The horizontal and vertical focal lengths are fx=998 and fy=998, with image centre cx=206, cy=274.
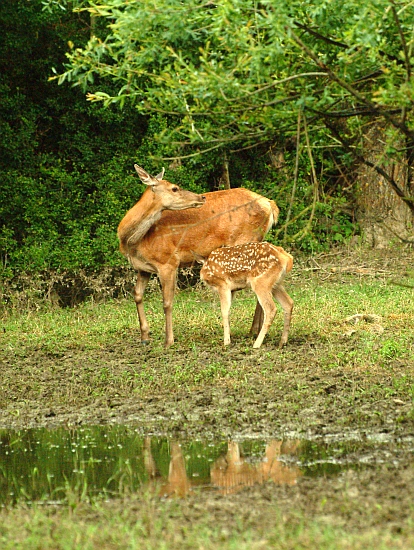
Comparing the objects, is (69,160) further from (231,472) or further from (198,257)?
(231,472)

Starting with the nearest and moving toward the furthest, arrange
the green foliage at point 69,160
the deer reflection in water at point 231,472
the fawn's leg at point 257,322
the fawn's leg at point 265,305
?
the deer reflection in water at point 231,472, the fawn's leg at point 265,305, the fawn's leg at point 257,322, the green foliage at point 69,160

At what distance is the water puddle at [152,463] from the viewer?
601 centimetres

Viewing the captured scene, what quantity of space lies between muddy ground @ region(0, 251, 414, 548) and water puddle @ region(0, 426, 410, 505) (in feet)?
0.61

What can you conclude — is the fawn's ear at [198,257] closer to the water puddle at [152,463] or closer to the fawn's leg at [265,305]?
the fawn's leg at [265,305]

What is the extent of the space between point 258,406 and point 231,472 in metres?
1.82

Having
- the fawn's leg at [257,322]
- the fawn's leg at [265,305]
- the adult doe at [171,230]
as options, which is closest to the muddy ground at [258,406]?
the fawn's leg at [265,305]

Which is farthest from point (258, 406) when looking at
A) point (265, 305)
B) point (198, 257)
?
point (198, 257)

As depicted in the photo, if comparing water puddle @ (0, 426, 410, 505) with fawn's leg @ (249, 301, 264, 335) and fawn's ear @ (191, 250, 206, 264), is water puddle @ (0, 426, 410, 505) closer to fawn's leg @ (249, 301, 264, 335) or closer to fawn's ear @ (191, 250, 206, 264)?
fawn's leg @ (249, 301, 264, 335)

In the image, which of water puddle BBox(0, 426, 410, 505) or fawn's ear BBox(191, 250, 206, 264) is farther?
fawn's ear BBox(191, 250, 206, 264)

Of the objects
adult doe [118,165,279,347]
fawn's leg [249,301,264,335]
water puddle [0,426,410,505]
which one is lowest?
fawn's leg [249,301,264,335]

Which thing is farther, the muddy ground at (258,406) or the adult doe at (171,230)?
the adult doe at (171,230)

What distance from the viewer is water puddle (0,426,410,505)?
6.01 m

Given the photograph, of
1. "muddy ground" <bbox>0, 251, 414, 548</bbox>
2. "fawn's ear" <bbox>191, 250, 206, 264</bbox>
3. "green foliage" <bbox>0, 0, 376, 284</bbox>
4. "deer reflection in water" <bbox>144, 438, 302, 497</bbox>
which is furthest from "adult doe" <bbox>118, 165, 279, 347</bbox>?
"deer reflection in water" <bbox>144, 438, 302, 497</bbox>

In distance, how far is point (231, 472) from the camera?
6297 mm
